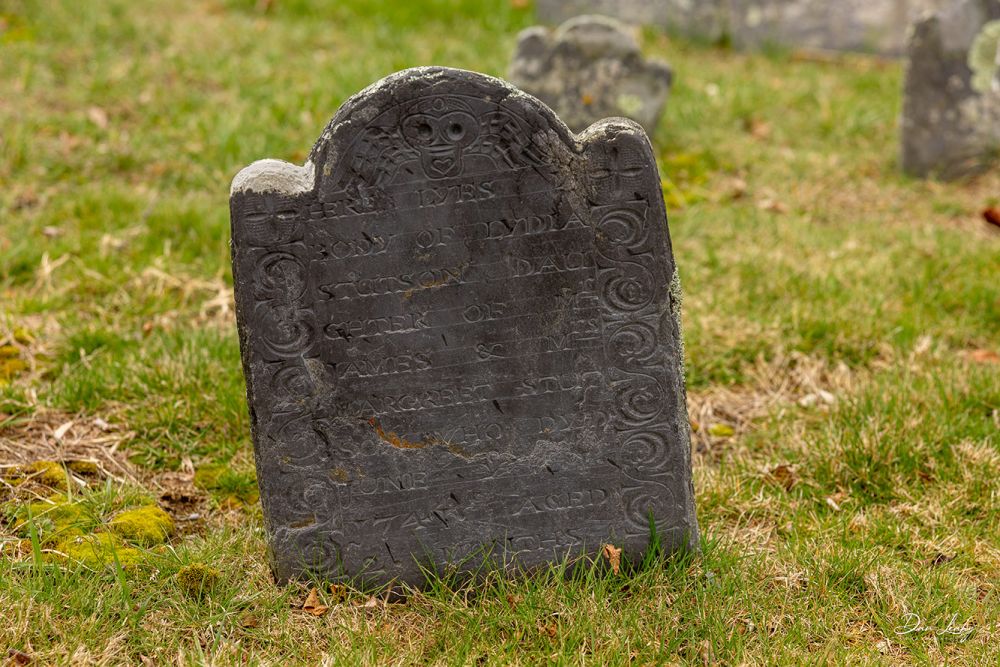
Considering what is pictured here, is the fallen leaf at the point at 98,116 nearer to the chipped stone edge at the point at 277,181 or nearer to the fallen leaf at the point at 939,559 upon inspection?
the chipped stone edge at the point at 277,181

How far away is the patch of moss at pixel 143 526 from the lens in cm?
329

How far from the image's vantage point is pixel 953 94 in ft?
21.6

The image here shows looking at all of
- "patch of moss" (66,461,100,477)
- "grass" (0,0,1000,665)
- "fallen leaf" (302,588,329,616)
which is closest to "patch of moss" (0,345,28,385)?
"grass" (0,0,1000,665)

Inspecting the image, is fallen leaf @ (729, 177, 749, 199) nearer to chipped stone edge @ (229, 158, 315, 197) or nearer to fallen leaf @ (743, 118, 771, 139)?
fallen leaf @ (743, 118, 771, 139)

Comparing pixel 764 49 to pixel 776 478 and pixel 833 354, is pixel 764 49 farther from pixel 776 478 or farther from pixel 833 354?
pixel 776 478

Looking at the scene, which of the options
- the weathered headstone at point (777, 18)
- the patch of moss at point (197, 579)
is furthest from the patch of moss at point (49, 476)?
the weathered headstone at point (777, 18)

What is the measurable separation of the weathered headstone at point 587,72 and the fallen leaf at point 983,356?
3.00m

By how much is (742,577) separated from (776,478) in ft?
2.31

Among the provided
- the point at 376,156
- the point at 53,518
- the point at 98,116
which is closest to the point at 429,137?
the point at 376,156

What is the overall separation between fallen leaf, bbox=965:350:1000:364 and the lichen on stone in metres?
2.52

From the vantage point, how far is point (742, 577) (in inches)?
123

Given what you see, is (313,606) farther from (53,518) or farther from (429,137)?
(429,137)

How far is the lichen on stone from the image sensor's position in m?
6.40

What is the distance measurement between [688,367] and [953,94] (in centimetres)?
324
